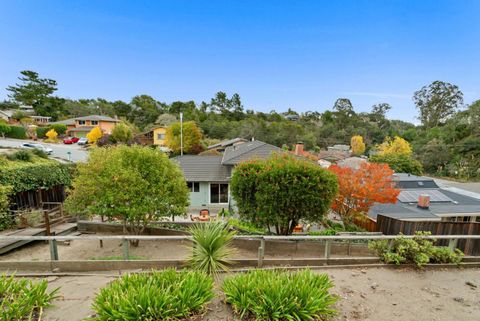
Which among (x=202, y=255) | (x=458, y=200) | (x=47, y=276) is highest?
(x=202, y=255)

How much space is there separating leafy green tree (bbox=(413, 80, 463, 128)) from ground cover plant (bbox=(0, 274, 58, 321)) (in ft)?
238

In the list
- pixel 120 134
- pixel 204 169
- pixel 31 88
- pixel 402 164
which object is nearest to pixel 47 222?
pixel 204 169

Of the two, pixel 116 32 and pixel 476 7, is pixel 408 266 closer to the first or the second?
pixel 476 7

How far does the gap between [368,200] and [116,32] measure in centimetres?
2464

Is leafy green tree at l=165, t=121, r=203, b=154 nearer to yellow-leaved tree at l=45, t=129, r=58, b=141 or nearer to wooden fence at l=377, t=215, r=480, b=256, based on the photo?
yellow-leaved tree at l=45, t=129, r=58, b=141

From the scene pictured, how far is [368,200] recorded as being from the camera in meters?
11.6

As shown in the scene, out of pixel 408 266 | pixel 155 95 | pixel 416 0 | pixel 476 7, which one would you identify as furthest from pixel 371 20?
pixel 155 95

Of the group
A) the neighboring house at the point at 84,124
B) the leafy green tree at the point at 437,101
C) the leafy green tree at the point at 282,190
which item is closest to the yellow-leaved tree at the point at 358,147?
the leafy green tree at the point at 437,101

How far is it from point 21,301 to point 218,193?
14.8 meters

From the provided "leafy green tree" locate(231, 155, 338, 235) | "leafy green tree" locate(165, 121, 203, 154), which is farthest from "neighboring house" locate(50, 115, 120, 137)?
"leafy green tree" locate(231, 155, 338, 235)

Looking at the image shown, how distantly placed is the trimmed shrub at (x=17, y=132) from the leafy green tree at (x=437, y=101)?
276ft

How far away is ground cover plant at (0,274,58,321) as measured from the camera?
286 centimetres

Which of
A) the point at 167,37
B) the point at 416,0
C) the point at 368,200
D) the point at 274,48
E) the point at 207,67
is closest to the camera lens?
the point at 368,200

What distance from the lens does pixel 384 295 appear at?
393 centimetres
